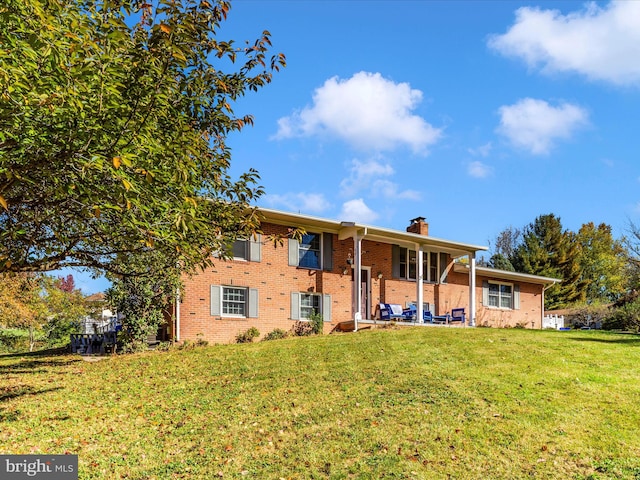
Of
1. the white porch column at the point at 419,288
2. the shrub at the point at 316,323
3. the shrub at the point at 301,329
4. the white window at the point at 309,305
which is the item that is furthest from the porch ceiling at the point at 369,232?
the shrub at the point at 301,329

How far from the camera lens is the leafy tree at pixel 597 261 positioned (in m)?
48.8

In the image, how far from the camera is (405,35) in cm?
1077

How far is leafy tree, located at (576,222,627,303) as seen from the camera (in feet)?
160

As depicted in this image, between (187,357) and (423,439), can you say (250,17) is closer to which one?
(423,439)

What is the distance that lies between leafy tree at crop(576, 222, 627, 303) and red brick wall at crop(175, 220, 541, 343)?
1140 inches

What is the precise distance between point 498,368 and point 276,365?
5189mm

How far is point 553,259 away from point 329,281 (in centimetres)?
3046

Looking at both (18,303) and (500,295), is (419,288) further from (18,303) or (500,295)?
(18,303)

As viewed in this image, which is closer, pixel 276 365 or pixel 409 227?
pixel 276 365

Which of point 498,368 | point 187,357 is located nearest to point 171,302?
point 187,357

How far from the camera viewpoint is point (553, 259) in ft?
146

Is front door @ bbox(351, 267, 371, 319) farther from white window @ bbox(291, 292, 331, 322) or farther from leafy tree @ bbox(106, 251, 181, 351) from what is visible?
leafy tree @ bbox(106, 251, 181, 351)

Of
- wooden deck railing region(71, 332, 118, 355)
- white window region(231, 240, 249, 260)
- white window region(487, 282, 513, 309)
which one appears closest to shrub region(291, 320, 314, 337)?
white window region(231, 240, 249, 260)

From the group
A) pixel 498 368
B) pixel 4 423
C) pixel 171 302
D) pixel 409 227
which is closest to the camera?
pixel 4 423
